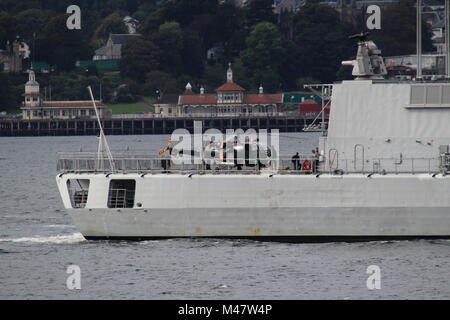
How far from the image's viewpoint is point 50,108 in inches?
7510

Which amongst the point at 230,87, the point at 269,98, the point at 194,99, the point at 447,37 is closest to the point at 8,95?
the point at 194,99

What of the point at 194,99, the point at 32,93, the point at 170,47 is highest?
the point at 170,47

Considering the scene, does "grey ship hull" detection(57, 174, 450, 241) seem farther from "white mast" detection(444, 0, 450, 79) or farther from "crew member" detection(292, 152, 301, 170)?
"white mast" detection(444, 0, 450, 79)

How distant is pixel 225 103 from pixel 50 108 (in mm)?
25216

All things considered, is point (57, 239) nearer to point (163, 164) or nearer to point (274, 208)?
point (163, 164)

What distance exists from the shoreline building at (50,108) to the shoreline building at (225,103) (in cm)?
1006

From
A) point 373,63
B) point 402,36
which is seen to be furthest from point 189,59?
point 373,63

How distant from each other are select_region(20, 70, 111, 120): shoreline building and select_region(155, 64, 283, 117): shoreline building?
33.0 feet

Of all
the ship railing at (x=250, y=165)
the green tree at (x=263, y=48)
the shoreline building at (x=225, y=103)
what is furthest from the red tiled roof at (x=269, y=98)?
the ship railing at (x=250, y=165)

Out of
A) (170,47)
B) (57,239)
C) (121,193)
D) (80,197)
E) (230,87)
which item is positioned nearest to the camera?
(121,193)

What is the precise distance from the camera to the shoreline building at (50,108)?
618 feet

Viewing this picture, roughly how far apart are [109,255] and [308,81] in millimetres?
136087

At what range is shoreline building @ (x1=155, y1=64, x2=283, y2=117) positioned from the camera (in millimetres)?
187875
